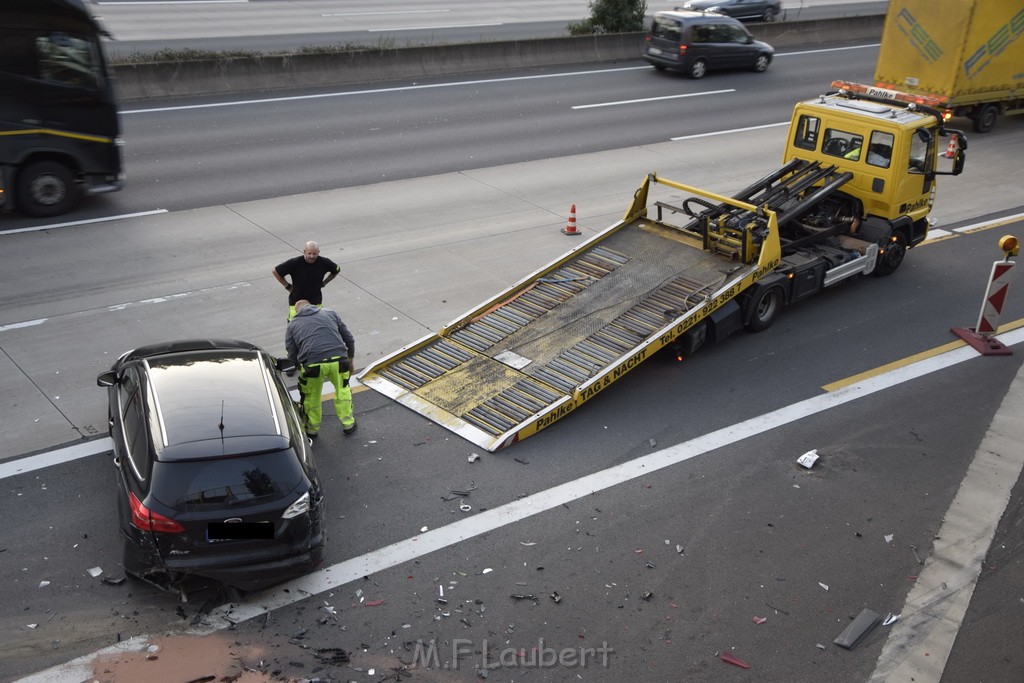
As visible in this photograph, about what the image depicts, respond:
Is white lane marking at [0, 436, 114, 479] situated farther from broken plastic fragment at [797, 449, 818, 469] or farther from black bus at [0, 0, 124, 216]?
black bus at [0, 0, 124, 216]

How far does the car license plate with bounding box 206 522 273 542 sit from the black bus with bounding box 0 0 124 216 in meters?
9.70

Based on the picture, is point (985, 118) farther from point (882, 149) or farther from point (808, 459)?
point (808, 459)

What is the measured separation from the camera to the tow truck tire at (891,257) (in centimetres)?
1405

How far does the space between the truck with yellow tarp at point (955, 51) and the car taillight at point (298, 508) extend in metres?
19.4

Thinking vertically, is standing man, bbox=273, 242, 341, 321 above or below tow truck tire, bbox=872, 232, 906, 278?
above

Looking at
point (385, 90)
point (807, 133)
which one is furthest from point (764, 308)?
point (385, 90)

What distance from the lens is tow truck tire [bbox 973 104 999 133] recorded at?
909 inches

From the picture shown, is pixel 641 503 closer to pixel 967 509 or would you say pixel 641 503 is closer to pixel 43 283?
pixel 967 509

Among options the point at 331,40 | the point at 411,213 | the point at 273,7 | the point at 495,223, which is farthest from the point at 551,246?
the point at 273,7

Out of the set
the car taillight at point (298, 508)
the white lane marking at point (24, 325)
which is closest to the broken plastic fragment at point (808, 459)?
the car taillight at point (298, 508)

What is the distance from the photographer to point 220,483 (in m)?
6.90

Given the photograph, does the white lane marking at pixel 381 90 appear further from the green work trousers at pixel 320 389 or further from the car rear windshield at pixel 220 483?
the car rear windshield at pixel 220 483

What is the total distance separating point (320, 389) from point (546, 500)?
2.38m

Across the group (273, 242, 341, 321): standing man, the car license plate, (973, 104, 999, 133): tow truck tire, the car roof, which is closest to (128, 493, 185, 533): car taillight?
the car license plate
